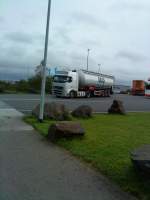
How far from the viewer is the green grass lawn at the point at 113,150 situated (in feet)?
20.1

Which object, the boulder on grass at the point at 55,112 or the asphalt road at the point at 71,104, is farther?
the asphalt road at the point at 71,104

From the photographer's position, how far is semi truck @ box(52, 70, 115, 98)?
40.2 metres

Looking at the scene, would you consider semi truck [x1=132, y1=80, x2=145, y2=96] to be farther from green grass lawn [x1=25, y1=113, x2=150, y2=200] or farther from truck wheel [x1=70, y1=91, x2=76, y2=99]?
green grass lawn [x1=25, y1=113, x2=150, y2=200]

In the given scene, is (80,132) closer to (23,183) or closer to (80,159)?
(80,159)

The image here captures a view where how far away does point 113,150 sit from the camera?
29.3 ft

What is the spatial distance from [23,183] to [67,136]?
441 centimetres

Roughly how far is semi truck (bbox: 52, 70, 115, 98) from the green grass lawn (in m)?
26.0

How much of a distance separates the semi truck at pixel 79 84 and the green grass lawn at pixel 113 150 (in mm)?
26005

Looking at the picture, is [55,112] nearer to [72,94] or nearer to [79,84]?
[72,94]

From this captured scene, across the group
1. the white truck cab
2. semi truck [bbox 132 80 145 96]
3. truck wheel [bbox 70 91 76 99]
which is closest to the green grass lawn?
the white truck cab

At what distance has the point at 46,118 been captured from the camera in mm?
16312

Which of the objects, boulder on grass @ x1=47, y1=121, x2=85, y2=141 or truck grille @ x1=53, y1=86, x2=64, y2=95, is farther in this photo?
truck grille @ x1=53, y1=86, x2=64, y2=95

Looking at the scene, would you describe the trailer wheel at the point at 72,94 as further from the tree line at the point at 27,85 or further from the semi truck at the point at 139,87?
the semi truck at the point at 139,87

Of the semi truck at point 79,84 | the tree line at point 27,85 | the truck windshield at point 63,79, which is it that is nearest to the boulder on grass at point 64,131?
the semi truck at point 79,84
